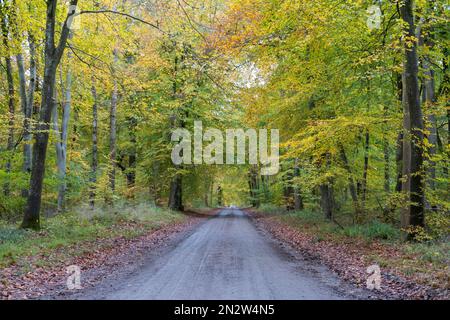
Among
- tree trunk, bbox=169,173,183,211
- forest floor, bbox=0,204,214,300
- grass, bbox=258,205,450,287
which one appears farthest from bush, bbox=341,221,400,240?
tree trunk, bbox=169,173,183,211

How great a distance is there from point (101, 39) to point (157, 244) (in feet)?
32.7

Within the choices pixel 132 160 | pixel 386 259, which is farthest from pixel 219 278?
pixel 132 160

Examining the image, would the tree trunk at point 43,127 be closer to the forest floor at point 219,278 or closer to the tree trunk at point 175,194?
the forest floor at point 219,278

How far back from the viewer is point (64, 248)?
10.8 metres

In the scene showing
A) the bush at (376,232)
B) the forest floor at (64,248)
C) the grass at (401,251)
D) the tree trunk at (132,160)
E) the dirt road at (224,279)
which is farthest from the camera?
the tree trunk at (132,160)

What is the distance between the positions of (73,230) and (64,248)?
7.63 ft

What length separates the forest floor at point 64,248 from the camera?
24.7 ft

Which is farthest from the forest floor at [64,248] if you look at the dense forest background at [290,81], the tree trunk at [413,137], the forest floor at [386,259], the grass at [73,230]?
the tree trunk at [413,137]

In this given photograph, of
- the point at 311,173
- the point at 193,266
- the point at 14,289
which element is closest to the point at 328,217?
the point at 311,173

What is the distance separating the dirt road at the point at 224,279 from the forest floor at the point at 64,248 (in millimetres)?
1031

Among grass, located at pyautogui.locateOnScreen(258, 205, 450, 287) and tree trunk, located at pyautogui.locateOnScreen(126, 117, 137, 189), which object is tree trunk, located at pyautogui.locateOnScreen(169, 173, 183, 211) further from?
grass, located at pyautogui.locateOnScreen(258, 205, 450, 287)

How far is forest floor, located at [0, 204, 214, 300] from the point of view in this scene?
754cm

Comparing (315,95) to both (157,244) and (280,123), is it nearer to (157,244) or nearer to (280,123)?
(280,123)

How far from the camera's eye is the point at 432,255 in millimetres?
8805
